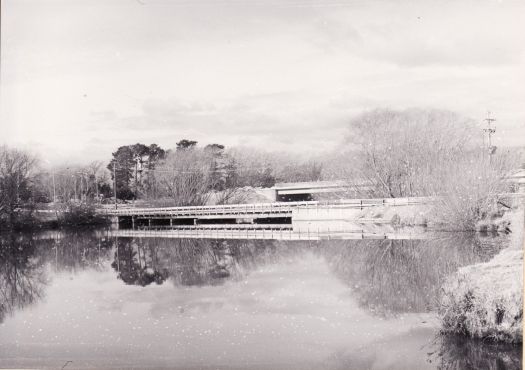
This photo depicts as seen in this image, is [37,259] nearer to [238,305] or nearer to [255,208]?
[238,305]

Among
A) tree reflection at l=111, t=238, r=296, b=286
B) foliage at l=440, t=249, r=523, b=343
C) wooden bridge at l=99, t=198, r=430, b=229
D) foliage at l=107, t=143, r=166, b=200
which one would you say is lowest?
foliage at l=440, t=249, r=523, b=343

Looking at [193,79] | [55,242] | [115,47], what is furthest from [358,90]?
[55,242]

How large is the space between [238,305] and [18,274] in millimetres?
1871

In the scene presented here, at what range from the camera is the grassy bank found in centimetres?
394

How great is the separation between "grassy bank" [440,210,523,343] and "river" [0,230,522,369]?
0.08m

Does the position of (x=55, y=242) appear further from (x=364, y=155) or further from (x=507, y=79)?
(x=507, y=79)

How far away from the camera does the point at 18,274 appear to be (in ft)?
15.6

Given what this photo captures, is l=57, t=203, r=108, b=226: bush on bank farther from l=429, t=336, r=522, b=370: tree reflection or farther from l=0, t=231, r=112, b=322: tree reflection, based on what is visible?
l=429, t=336, r=522, b=370: tree reflection

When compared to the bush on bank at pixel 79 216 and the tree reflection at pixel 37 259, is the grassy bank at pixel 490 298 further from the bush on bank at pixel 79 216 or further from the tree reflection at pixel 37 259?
the bush on bank at pixel 79 216

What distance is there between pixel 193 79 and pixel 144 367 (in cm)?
228

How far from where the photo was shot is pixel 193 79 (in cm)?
465

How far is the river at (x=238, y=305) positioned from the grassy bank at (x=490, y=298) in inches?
3.2

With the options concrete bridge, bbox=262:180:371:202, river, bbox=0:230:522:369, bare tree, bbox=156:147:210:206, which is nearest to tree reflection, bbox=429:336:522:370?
river, bbox=0:230:522:369

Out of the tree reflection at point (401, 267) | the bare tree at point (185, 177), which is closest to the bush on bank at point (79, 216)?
the bare tree at point (185, 177)
